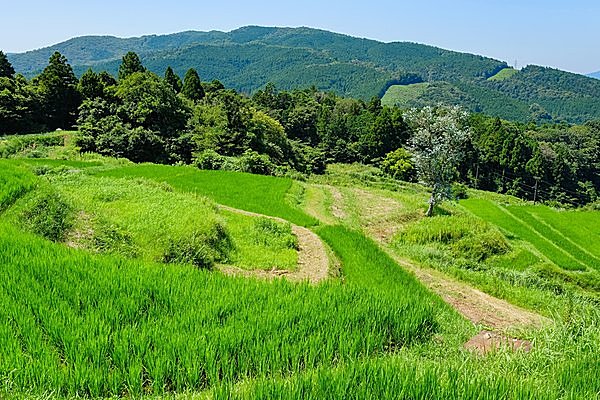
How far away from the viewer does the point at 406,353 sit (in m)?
4.69

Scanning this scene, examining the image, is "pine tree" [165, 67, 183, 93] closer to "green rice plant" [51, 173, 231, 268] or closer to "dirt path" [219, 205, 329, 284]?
"green rice plant" [51, 173, 231, 268]

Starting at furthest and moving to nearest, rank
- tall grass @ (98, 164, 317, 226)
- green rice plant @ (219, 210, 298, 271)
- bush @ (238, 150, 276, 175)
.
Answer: bush @ (238, 150, 276, 175) < tall grass @ (98, 164, 317, 226) < green rice plant @ (219, 210, 298, 271)

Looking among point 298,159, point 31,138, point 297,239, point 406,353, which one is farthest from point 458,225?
point 298,159

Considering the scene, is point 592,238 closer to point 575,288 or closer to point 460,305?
point 575,288

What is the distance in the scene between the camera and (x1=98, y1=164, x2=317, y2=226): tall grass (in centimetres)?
1939

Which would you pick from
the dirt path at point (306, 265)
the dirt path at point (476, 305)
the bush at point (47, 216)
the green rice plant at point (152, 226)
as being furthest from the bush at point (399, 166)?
the bush at point (47, 216)

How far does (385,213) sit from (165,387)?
19897mm

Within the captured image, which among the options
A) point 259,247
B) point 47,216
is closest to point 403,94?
point 259,247

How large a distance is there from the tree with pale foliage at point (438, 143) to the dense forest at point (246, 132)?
88 centimetres

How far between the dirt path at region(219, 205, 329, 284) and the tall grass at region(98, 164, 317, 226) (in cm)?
308

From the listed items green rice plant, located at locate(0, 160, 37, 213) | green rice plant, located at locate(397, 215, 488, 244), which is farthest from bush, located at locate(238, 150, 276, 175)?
green rice plant, located at locate(0, 160, 37, 213)

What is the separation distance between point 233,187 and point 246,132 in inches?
840

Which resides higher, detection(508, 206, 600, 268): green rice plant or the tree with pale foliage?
the tree with pale foliage

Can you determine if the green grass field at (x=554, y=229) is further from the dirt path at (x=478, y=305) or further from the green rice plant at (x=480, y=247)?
the dirt path at (x=478, y=305)
